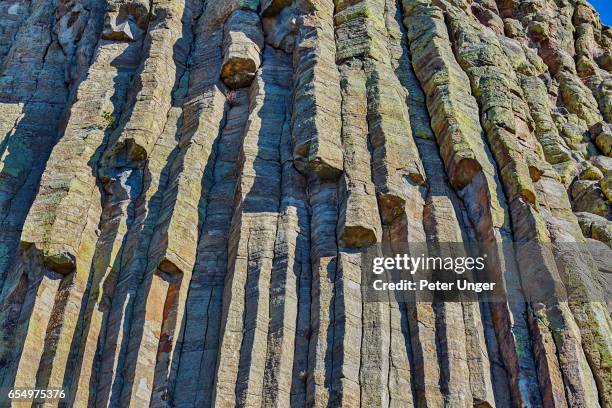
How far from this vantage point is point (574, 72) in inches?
1601

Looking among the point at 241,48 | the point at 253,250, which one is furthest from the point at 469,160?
the point at 241,48

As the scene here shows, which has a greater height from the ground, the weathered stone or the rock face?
the weathered stone

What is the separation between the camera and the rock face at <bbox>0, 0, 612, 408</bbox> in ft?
64.4

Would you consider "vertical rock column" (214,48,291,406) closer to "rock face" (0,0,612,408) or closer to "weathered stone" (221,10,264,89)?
"rock face" (0,0,612,408)

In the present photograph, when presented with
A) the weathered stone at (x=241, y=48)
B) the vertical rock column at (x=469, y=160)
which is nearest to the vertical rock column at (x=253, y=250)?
the weathered stone at (x=241, y=48)

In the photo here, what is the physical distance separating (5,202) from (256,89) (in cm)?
854

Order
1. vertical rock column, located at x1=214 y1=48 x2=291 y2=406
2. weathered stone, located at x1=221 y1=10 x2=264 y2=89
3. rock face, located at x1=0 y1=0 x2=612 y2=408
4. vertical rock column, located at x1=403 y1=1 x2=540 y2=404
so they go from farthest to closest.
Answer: weathered stone, located at x1=221 y1=10 x2=264 y2=89 → vertical rock column, located at x1=403 y1=1 x2=540 y2=404 → rock face, located at x1=0 y1=0 x2=612 y2=408 → vertical rock column, located at x1=214 y1=48 x2=291 y2=406

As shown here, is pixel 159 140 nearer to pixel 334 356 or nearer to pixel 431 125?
pixel 431 125

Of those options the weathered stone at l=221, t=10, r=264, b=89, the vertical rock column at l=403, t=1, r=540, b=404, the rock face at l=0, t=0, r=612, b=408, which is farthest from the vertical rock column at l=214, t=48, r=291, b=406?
the vertical rock column at l=403, t=1, r=540, b=404

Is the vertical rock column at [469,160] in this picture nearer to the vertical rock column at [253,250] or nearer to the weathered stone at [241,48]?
the vertical rock column at [253,250]

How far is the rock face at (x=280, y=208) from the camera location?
1964 cm

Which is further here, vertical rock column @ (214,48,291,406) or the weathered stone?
the weathered stone

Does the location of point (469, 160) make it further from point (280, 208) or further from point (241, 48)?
point (241, 48)

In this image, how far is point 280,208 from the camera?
904 inches
